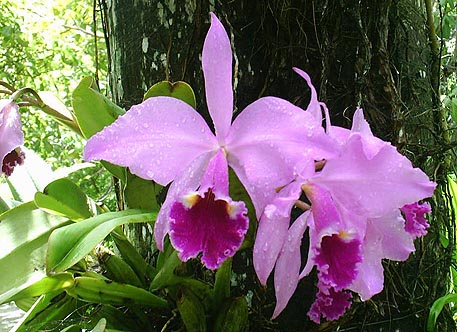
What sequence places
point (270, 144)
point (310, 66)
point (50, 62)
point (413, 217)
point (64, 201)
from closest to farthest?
point (270, 144) < point (413, 217) < point (64, 201) < point (310, 66) < point (50, 62)

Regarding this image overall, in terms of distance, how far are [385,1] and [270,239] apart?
0.59 meters

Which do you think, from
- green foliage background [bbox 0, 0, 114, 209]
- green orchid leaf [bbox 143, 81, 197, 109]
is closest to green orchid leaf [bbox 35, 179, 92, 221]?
green orchid leaf [bbox 143, 81, 197, 109]

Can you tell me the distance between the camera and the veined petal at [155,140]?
0.57m

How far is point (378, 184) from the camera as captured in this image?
0.61 metres

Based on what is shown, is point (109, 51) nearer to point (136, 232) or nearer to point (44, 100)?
point (44, 100)

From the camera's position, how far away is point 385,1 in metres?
0.98

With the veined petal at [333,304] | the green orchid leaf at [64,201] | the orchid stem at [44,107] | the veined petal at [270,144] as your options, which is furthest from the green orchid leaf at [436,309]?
the orchid stem at [44,107]

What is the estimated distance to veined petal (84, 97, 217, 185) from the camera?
1.86 ft

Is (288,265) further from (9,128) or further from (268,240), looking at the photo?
(9,128)

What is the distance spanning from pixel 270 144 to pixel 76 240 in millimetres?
277

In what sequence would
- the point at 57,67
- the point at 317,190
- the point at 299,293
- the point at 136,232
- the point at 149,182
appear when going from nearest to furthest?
the point at 317,190, the point at 149,182, the point at 299,293, the point at 136,232, the point at 57,67

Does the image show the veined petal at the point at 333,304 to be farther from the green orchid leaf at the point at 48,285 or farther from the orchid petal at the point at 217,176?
the green orchid leaf at the point at 48,285

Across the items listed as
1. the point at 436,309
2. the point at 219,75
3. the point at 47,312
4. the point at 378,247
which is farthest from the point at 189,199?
the point at 436,309

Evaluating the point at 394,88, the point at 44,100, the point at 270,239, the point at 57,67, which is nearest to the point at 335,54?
the point at 394,88
